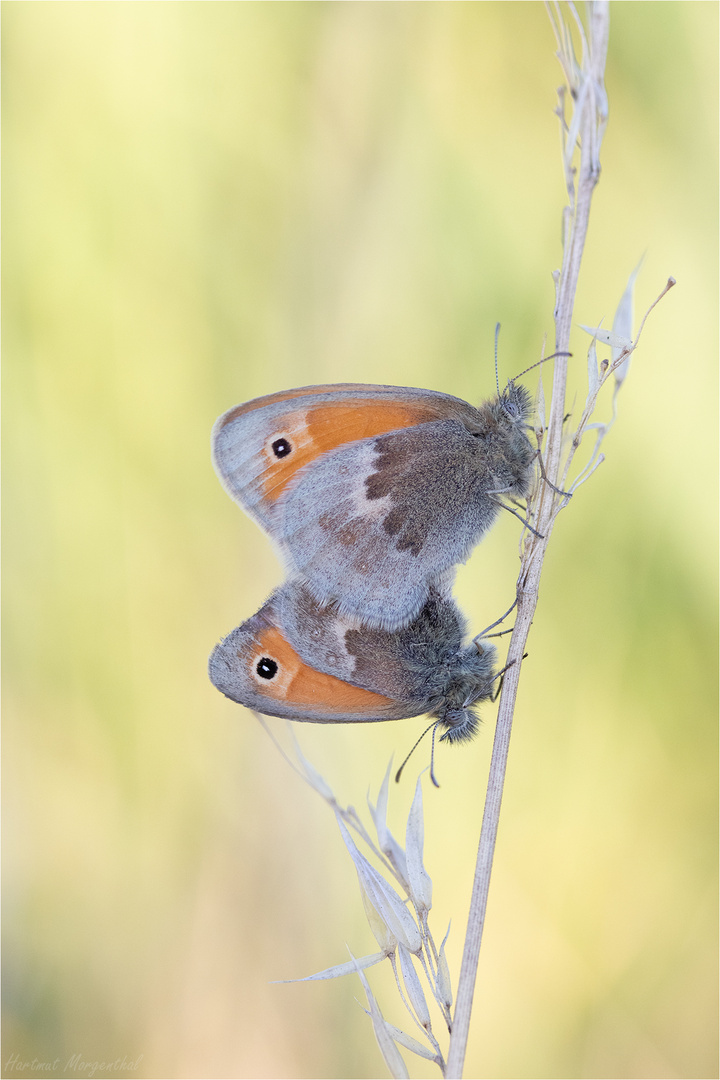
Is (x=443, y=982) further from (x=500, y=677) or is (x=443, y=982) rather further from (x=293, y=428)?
(x=293, y=428)

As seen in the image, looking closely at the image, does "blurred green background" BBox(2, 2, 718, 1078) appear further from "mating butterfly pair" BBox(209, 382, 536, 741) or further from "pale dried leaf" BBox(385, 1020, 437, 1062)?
"pale dried leaf" BBox(385, 1020, 437, 1062)

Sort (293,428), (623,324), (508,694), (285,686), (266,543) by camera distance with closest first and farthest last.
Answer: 1. (623,324)
2. (508,694)
3. (285,686)
4. (293,428)
5. (266,543)

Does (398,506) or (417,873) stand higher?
(398,506)

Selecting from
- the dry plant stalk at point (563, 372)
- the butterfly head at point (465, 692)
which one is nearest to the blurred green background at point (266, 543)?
the butterfly head at point (465, 692)

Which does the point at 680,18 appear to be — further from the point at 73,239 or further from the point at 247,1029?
the point at 247,1029

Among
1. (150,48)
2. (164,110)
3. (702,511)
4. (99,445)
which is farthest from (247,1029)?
(150,48)

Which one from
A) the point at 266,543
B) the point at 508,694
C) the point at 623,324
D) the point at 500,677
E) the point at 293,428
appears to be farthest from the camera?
the point at 266,543

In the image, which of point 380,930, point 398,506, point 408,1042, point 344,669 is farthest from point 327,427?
point 408,1042

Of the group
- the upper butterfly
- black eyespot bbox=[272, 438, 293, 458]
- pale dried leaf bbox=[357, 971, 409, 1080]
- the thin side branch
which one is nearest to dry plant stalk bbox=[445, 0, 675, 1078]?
the thin side branch

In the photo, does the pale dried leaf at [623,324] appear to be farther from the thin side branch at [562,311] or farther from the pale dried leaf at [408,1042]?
the pale dried leaf at [408,1042]
